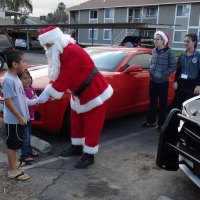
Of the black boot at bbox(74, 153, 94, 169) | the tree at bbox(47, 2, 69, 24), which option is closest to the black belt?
the black boot at bbox(74, 153, 94, 169)

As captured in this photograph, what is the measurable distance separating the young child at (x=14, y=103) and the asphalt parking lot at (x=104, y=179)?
0.97ft

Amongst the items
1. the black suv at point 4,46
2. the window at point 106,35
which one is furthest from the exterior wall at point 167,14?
the black suv at point 4,46

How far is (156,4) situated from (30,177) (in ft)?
104

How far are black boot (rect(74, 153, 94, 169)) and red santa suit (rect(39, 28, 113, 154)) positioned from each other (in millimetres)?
71

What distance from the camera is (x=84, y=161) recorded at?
4105 millimetres

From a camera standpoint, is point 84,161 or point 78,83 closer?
point 78,83

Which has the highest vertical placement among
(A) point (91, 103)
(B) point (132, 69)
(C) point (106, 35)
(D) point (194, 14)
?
(D) point (194, 14)

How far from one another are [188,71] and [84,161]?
244cm

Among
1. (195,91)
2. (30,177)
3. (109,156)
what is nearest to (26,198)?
(30,177)

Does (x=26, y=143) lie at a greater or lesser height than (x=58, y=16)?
lesser

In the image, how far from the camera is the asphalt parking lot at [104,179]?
11.3 ft

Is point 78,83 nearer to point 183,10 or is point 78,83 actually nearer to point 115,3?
point 183,10

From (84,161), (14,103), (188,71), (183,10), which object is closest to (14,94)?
(14,103)

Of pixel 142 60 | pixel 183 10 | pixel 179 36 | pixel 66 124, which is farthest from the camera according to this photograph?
pixel 179 36
